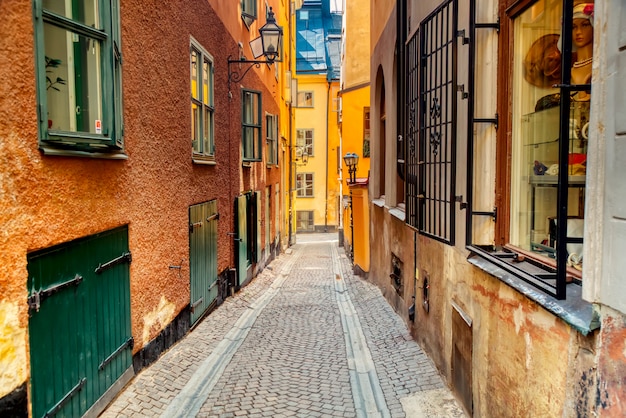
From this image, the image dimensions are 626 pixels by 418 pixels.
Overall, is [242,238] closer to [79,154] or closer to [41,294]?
[79,154]

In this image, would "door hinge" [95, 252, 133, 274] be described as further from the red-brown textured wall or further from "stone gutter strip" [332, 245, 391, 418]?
"stone gutter strip" [332, 245, 391, 418]

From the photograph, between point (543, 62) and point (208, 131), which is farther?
point (208, 131)

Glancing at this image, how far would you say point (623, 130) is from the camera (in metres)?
2.30

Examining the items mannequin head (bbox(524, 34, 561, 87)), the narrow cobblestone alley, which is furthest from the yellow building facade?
mannequin head (bbox(524, 34, 561, 87))

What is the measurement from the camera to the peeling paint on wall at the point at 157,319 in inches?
225

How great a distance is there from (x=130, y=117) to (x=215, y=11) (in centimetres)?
472

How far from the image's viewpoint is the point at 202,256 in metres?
8.27

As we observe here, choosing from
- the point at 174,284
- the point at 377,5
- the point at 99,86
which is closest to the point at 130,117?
the point at 99,86

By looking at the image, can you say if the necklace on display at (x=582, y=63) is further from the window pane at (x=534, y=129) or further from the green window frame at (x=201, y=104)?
the green window frame at (x=201, y=104)

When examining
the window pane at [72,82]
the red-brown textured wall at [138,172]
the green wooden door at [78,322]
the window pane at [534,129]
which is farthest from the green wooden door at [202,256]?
the window pane at [534,129]

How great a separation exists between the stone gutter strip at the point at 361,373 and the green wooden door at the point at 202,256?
2.28 m

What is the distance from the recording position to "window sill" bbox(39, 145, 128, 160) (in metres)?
3.63

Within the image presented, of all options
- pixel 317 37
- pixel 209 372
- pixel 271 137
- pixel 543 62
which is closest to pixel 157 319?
pixel 209 372

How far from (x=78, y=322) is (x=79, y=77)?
1.99 metres
